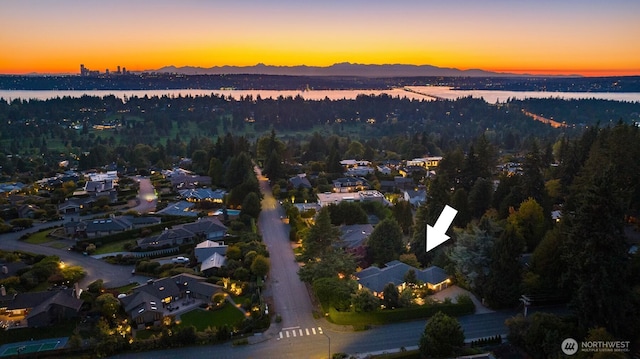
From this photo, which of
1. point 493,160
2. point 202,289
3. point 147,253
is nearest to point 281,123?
point 493,160

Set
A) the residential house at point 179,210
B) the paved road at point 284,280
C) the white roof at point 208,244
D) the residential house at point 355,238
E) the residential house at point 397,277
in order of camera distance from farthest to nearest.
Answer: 1. the residential house at point 179,210
2. the white roof at point 208,244
3. the residential house at point 355,238
4. the residential house at point 397,277
5. the paved road at point 284,280

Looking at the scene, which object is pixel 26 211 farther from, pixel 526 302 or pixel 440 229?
pixel 526 302

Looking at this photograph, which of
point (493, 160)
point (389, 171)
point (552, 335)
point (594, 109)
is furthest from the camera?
point (594, 109)


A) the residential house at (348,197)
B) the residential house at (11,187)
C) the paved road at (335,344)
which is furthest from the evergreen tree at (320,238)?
the residential house at (11,187)

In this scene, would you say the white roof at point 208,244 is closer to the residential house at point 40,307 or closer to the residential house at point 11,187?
the residential house at point 40,307

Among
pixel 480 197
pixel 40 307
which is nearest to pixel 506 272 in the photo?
pixel 480 197

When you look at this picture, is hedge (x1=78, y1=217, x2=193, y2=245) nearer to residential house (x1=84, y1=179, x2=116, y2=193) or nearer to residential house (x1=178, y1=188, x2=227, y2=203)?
residential house (x1=178, y1=188, x2=227, y2=203)

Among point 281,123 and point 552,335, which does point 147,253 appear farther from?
point 281,123
